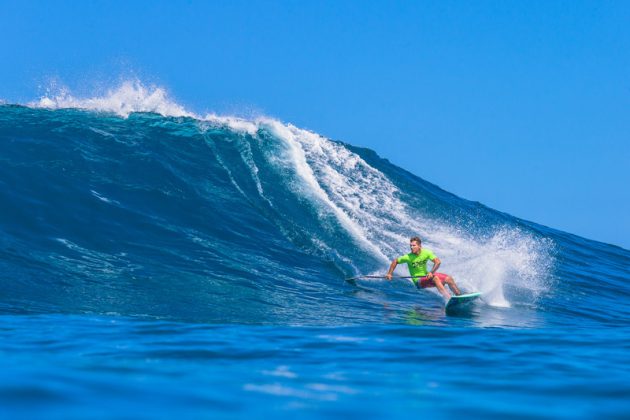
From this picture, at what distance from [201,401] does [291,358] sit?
6.46ft

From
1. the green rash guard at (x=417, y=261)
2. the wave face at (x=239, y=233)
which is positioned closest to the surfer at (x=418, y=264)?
the green rash guard at (x=417, y=261)

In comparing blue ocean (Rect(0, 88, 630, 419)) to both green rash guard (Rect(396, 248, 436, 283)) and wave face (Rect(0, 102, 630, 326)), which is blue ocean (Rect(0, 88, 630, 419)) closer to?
wave face (Rect(0, 102, 630, 326))

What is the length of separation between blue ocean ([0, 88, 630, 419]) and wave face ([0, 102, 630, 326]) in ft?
0.20

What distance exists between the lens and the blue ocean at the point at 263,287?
14.7ft

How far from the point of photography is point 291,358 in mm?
5969

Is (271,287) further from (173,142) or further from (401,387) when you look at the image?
(173,142)

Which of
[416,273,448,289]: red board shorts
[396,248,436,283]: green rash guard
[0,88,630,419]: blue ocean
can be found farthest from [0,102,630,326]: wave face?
[396,248,436,283]: green rash guard

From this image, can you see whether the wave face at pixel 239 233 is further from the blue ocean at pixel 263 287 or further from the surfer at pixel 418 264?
the surfer at pixel 418 264

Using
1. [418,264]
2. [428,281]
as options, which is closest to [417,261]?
[418,264]

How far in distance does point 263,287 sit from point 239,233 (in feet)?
11.5

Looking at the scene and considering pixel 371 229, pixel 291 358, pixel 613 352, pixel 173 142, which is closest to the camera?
pixel 291 358

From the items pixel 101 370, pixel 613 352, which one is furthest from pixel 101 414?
pixel 613 352

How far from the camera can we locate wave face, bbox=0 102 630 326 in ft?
34.5

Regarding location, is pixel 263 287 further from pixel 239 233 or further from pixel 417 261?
pixel 239 233
